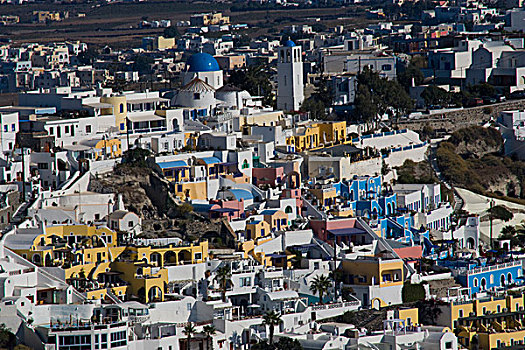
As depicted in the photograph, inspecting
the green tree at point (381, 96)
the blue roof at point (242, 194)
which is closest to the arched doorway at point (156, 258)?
the blue roof at point (242, 194)

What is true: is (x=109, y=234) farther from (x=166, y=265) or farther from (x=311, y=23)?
(x=311, y=23)

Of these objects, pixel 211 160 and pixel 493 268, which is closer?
pixel 493 268

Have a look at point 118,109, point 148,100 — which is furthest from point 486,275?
point 148,100

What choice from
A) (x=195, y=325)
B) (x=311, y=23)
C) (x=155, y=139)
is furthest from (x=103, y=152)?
(x=311, y=23)

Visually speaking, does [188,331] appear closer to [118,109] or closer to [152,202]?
[152,202]

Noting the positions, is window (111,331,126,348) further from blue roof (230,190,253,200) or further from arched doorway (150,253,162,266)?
blue roof (230,190,253,200)
